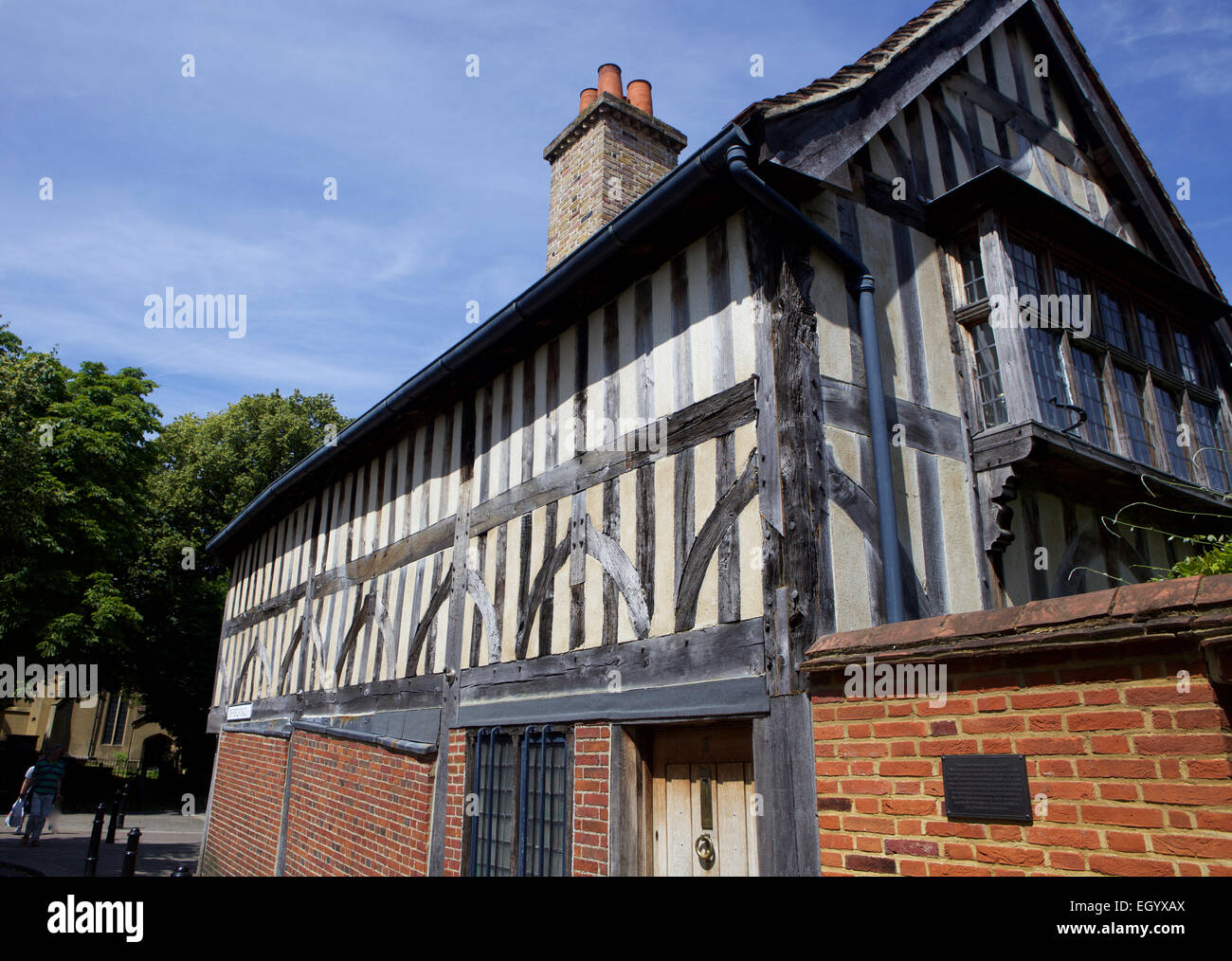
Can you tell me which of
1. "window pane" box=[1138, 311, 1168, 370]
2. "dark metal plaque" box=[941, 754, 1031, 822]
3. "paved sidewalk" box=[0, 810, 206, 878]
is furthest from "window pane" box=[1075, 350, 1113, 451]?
"paved sidewalk" box=[0, 810, 206, 878]

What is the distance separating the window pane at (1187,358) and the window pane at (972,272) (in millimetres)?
2761

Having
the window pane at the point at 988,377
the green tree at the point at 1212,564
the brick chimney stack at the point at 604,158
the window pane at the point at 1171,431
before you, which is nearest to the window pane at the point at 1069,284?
the window pane at the point at 988,377

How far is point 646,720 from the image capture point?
17.4 ft

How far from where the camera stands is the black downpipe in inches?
194

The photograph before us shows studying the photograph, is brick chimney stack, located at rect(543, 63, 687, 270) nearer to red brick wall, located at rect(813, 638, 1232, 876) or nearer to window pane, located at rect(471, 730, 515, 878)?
window pane, located at rect(471, 730, 515, 878)

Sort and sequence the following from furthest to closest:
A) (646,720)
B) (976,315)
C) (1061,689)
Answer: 1. (976,315)
2. (646,720)
3. (1061,689)

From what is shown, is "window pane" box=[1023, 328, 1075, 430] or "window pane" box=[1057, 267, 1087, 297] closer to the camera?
"window pane" box=[1023, 328, 1075, 430]

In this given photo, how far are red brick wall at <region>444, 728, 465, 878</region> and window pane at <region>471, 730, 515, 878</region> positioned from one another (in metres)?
0.15

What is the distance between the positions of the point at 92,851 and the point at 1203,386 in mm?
12221

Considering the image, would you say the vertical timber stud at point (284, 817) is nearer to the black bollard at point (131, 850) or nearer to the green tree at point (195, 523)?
the black bollard at point (131, 850)

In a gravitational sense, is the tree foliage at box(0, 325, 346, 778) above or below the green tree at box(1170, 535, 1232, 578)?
above

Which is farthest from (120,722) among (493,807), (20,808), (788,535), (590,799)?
(788,535)
